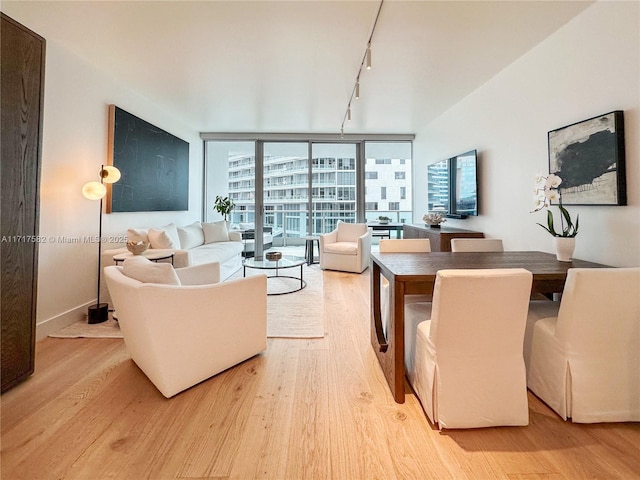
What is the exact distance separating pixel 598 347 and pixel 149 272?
2512 millimetres

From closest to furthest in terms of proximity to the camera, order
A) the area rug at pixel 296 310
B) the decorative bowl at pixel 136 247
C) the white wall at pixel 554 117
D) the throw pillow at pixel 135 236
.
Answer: the white wall at pixel 554 117 < the area rug at pixel 296 310 < the decorative bowl at pixel 136 247 < the throw pillow at pixel 135 236

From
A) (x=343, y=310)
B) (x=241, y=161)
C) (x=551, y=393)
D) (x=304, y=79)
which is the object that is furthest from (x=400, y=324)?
(x=241, y=161)

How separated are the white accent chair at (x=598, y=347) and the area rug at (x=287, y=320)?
1.71 m

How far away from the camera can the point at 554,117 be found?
2.71 m

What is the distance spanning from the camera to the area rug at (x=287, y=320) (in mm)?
2717

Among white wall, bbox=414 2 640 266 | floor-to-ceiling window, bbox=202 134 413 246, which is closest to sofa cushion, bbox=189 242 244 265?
floor-to-ceiling window, bbox=202 134 413 246

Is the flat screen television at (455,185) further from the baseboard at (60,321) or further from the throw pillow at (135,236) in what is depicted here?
the baseboard at (60,321)

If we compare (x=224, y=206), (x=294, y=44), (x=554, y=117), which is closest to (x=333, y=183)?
(x=224, y=206)

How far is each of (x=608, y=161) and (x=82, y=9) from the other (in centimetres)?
419

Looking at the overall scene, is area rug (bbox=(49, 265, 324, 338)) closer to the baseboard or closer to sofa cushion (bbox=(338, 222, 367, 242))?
the baseboard

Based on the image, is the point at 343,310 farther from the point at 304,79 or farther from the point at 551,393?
the point at 304,79

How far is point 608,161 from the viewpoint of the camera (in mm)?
2197

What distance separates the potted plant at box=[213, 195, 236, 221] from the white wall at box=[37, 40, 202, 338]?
2.53 meters

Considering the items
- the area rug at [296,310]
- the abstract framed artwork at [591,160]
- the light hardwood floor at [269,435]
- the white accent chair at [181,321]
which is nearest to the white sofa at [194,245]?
the area rug at [296,310]
